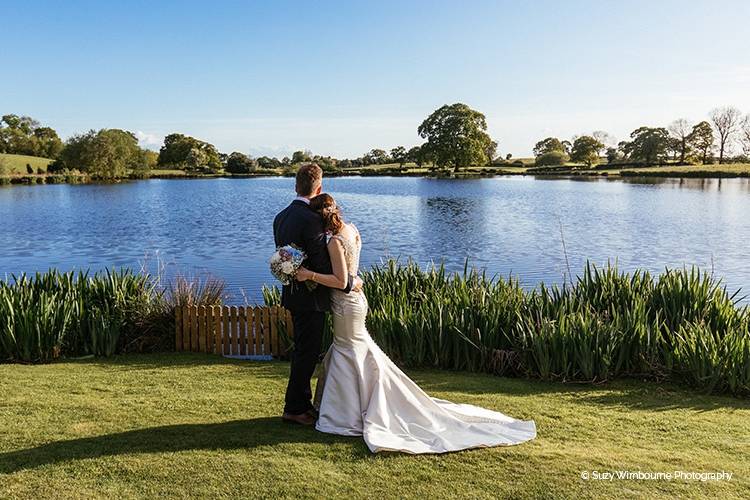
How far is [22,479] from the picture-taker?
14.0 feet

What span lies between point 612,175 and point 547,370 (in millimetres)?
95536

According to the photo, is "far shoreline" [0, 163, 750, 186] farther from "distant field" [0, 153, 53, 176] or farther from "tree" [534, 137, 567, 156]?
"tree" [534, 137, 567, 156]

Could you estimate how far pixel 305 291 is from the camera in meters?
5.12

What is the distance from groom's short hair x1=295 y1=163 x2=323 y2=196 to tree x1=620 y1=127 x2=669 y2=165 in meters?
117

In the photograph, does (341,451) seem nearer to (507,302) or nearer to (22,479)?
(22,479)

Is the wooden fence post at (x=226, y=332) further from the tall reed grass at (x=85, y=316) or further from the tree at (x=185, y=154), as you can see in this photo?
the tree at (x=185, y=154)

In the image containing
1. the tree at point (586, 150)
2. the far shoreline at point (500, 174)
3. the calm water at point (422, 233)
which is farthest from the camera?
the tree at point (586, 150)

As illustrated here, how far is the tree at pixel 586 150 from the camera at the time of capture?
390 feet

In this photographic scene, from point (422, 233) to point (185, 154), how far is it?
111295mm

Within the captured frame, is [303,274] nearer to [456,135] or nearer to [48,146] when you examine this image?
[456,135]

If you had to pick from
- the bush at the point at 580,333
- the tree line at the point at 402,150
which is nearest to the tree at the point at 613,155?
the tree line at the point at 402,150

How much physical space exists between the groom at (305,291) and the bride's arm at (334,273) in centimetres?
9

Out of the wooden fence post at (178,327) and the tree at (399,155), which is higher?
the tree at (399,155)

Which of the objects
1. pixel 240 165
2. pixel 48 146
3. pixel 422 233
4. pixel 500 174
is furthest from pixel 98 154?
pixel 422 233
